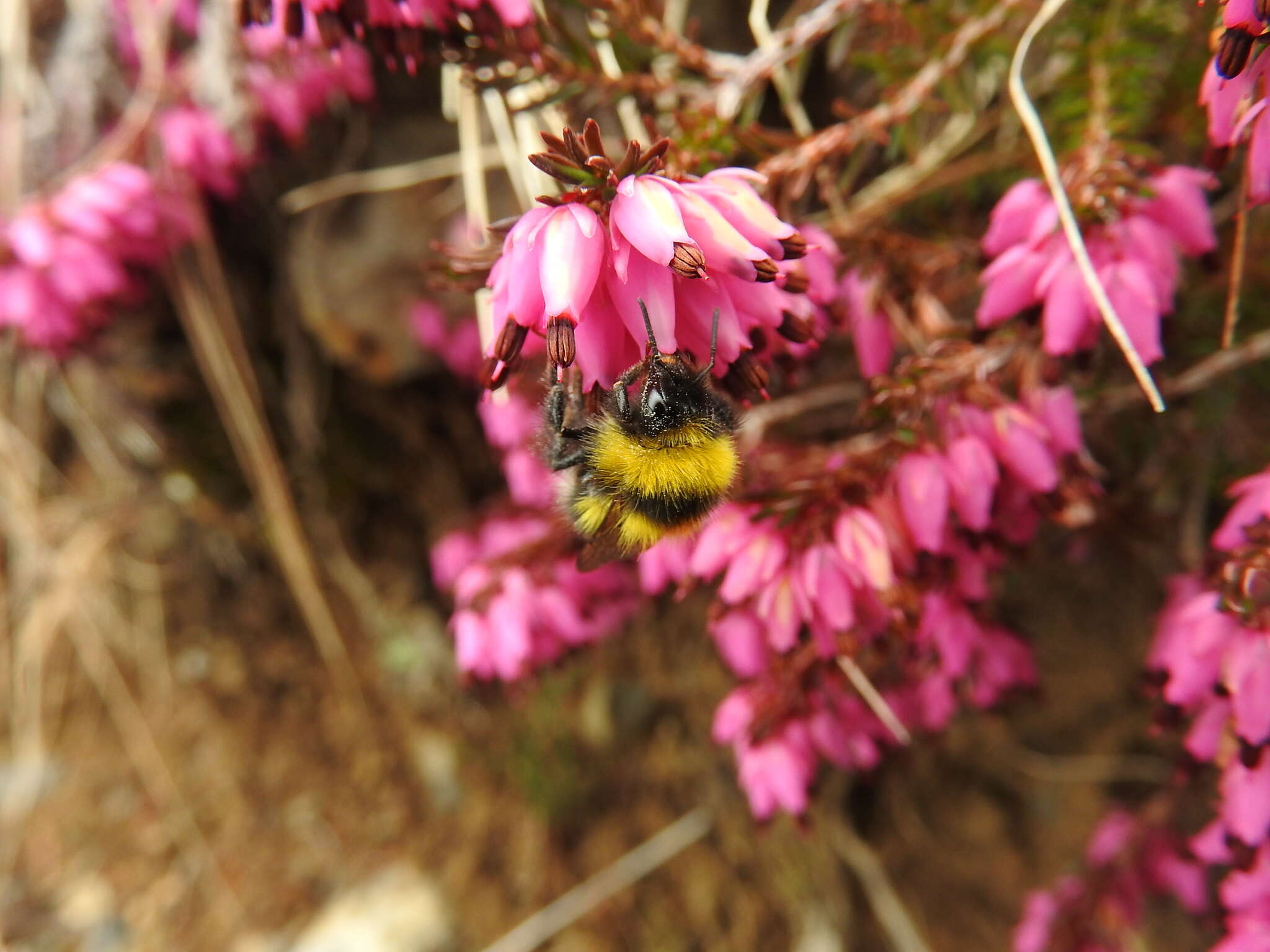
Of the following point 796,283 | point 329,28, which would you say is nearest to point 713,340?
point 796,283

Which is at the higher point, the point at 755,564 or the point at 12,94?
the point at 12,94

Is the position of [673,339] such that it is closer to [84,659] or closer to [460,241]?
[460,241]

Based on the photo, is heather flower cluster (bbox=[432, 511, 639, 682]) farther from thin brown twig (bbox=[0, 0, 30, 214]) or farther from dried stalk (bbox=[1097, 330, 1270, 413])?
thin brown twig (bbox=[0, 0, 30, 214])

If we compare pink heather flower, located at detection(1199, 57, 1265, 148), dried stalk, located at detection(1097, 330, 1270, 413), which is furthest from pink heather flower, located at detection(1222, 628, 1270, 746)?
pink heather flower, located at detection(1199, 57, 1265, 148)

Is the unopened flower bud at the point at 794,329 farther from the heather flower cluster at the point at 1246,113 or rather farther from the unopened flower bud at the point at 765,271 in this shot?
the heather flower cluster at the point at 1246,113

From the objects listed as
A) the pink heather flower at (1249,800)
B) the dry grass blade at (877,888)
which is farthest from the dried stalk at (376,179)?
the dry grass blade at (877,888)

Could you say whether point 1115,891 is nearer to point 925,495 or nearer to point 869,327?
point 925,495
